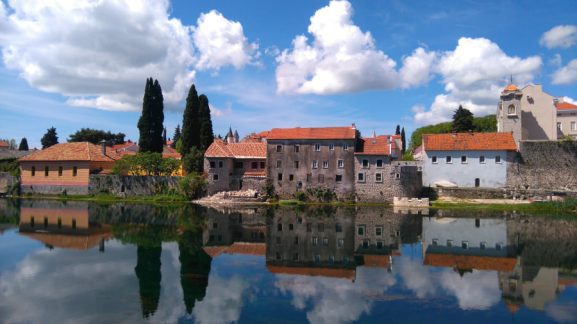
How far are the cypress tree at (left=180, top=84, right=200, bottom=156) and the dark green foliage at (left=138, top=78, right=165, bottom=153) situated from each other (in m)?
3.59

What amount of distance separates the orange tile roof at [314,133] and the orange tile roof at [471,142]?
8.78 metres

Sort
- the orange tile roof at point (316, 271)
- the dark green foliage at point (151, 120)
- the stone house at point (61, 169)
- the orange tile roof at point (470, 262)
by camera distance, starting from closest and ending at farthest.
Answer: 1. the orange tile roof at point (316, 271)
2. the orange tile roof at point (470, 262)
3. the stone house at point (61, 169)
4. the dark green foliage at point (151, 120)

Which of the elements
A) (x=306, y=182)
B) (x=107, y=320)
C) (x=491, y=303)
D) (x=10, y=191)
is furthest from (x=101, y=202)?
(x=491, y=303)

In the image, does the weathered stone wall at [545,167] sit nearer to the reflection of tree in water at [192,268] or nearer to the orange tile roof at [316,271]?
the orange tile roof at [316,271]

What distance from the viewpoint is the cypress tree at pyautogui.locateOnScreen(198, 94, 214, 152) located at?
58.1 m

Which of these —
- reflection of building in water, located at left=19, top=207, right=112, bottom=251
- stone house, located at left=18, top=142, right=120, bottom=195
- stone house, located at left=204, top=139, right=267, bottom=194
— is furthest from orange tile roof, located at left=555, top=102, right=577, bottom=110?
stone house, located at left=18, top=142, right=120, bottom=195

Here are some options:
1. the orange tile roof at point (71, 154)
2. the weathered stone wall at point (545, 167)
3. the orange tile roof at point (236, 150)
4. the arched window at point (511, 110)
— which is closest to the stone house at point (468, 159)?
the weathered stone wall at point (545, 167)

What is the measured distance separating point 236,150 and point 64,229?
26.0 meters

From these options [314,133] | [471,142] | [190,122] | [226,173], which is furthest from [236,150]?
[471,142]

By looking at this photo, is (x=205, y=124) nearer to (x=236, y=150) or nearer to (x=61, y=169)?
(x=236, y=150)

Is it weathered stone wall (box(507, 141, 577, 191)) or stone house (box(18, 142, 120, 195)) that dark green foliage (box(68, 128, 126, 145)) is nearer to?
stone house (box(18, 142, 120, 195))

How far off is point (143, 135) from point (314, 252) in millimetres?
40744

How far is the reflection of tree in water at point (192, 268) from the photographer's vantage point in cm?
1548

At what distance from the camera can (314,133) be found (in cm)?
5056
